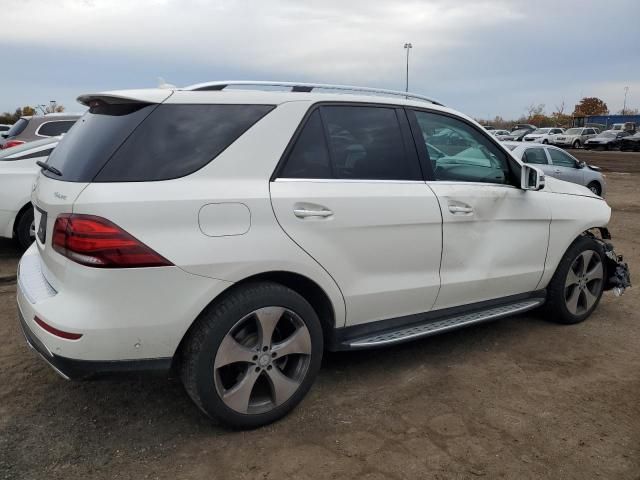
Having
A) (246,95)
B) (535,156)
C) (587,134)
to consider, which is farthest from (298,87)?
(587,134)

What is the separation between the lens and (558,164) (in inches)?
504

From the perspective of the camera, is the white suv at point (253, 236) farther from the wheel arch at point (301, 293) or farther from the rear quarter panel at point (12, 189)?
the rear quarter panel at point (12, 189)

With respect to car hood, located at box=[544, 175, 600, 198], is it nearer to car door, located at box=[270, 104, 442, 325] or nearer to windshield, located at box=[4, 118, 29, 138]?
car door, located at box=[270, 104, 442, 325]

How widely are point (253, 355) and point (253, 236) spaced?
2.00 feet

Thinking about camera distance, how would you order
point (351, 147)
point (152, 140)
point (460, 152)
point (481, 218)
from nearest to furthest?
point (152, 140), point (351, 147), point (481, 218), point (460, 152)

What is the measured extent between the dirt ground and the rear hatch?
76 cm

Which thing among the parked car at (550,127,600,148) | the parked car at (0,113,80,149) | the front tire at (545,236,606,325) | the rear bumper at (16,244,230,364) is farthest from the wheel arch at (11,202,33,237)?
the parked car at (550,127,600,148)

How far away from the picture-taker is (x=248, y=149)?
289cm

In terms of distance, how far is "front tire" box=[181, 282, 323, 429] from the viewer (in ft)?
8.91

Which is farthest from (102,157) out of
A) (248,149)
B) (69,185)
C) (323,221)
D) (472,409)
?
(472,409)

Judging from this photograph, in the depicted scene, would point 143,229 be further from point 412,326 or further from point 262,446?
point 412,326

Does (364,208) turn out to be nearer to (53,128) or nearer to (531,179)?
(531,179)

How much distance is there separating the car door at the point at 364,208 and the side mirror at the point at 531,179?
906 millimetres

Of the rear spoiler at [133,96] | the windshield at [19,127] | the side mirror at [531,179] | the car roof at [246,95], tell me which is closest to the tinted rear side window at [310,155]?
the car roof at [246,95]
